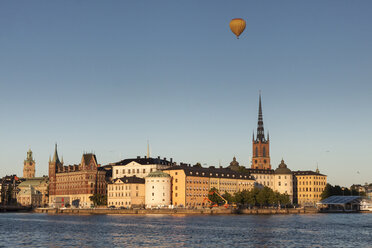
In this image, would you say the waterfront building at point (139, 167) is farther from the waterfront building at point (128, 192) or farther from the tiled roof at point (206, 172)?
the tiled roof at point (206, 172)

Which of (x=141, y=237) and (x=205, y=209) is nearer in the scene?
(x=141, y=237)

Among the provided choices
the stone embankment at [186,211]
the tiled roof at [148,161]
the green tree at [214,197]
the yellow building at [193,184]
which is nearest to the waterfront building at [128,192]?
the yellow building at [193,184]

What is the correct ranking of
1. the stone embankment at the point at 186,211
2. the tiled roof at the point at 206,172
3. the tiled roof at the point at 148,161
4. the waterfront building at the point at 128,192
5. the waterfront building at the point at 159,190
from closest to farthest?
1. the stone embankment at the point at 186,211
2. the waterfront building at the point at 159,190
3. the waterfront building at the point at 128,192
4. the tiled roof at the point at 206,172
5. the tiled roof at the point at 148,161

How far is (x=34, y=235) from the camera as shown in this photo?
83562 mm

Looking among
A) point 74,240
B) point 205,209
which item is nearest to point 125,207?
point 205,209

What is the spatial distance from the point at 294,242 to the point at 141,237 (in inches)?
794

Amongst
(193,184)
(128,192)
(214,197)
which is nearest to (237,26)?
(214,197)

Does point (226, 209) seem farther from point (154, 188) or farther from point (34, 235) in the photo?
point (34, 235)

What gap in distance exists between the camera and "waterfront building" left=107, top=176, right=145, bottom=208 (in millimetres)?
174375

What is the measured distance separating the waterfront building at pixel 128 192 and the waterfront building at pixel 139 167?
10499mm

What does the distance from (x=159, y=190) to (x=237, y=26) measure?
97.1 metres

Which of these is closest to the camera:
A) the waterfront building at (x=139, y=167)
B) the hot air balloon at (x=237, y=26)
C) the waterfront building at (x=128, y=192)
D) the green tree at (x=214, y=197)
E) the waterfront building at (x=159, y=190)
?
the hot air balloon at (x=237, y=26)

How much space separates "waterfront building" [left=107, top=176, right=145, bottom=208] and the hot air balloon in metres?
103

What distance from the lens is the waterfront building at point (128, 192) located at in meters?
174
